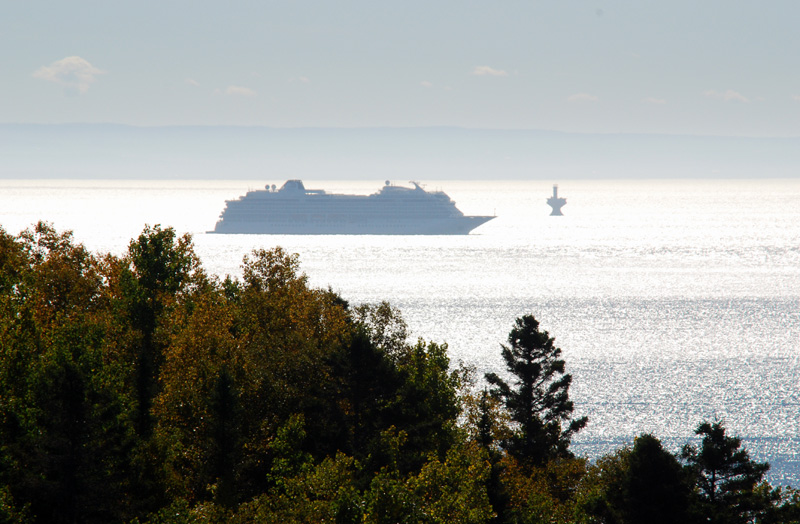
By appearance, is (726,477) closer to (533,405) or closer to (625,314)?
(533,405)

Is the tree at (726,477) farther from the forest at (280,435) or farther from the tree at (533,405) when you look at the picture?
the tree at (533,405)

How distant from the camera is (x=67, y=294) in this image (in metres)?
32.8

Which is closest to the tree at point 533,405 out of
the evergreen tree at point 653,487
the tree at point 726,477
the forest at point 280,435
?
the forest at point 280,435

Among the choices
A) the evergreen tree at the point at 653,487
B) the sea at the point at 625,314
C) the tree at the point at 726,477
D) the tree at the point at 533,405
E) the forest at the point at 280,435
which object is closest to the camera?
the forest at the point at 280,435

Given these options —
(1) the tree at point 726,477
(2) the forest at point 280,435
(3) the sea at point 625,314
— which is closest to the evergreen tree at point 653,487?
(2) the forest at point 280,435

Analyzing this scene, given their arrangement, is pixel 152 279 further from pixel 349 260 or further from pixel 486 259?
pixel 486 259

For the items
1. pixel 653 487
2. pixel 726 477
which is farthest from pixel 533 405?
pixel 653 487

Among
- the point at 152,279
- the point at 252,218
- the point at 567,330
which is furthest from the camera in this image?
the point at 252,218

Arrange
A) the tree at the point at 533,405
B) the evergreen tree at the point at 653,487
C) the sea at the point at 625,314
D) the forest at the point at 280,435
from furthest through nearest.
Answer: the sea at the point at 625,314, the tree at the point at 533,405, the evergreen tree at the point at 653,487, the forest at the point at 280,435

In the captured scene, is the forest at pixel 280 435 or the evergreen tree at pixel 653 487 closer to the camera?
the forest at pixel 280 435

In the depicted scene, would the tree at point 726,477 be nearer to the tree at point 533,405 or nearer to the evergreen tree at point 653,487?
the evergreen tree at point 653,487

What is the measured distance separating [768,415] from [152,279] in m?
40.1

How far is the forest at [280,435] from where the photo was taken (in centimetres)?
1762

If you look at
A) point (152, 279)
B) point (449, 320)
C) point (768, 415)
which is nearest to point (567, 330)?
point (449, 320)
